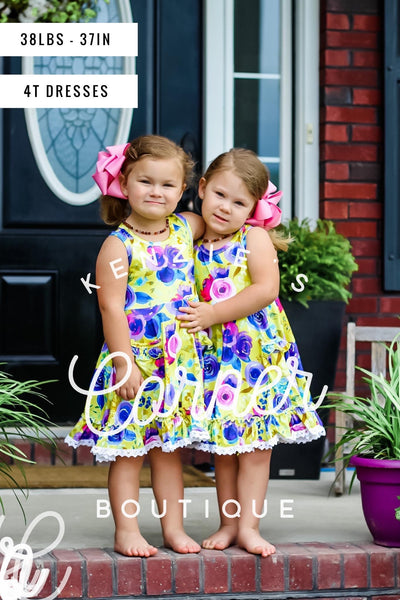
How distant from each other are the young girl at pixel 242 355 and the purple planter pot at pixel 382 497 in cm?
21

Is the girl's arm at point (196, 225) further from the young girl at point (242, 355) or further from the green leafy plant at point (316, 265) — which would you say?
the green leafy plant at point (316, 265)

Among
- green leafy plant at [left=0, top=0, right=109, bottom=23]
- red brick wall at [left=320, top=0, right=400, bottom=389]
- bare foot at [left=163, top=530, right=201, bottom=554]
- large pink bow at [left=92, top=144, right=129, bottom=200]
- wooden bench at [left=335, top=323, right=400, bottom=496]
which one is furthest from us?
red brick wall at [left=320, top=0, right=400, bottom=389]

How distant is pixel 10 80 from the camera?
16.4 feet

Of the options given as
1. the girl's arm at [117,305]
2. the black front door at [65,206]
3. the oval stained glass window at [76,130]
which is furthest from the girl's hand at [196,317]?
the oval stained glass window at [76,130]

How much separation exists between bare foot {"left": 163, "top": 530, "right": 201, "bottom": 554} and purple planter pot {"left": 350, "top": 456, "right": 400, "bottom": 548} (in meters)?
0.56

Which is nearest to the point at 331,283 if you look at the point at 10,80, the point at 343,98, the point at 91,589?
the point at 343,98

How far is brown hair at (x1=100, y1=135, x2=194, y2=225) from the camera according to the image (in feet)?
10.0

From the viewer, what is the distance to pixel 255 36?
207 inches

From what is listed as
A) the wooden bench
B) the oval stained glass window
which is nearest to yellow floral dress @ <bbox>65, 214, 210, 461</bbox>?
the wooden bench

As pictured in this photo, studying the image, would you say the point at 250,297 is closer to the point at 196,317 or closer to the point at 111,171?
the point at 196,317

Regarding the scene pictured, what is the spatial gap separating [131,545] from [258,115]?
9.39 feet

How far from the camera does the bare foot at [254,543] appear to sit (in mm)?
2977

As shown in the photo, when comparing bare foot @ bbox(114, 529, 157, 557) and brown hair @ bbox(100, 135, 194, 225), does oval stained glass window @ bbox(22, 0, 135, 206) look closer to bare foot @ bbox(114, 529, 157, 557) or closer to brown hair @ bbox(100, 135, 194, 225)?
brown hair @ bbox(100, 135, 194, 225)

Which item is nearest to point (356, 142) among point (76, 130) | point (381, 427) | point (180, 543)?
point (76, 130)
